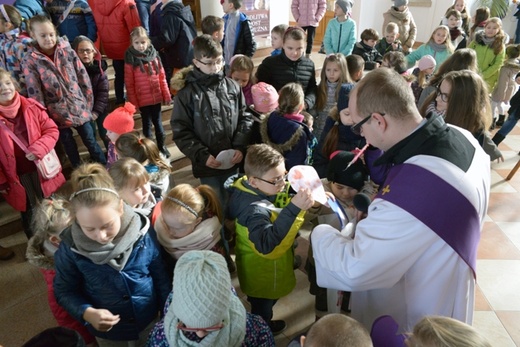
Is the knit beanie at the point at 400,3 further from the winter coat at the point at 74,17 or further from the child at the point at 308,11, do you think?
the winter coat at the point at 74,17

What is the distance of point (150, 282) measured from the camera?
1.95m

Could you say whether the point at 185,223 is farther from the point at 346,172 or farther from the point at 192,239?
the point at 346,172

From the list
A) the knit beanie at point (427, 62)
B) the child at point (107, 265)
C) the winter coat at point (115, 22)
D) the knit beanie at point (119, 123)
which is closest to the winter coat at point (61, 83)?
the knit beanie at point (119, 123)

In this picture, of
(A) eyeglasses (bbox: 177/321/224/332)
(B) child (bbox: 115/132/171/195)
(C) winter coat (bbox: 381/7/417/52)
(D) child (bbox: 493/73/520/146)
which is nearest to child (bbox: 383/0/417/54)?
(C) winter coat (bbox: 381/7/417/52)

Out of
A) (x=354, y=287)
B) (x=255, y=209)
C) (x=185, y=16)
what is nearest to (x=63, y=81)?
(x=185, y=16)

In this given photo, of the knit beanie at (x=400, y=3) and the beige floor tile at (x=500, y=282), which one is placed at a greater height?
the knit beanie at (x=400, y=3)

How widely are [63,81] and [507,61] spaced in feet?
20.1

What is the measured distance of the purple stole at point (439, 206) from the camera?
1.37m

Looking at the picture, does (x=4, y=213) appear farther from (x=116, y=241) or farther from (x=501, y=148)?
(x=501, y=148)

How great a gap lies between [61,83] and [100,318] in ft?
8.54

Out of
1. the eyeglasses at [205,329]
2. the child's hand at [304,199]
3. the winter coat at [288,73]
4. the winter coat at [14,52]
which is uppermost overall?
the winter coat at [14,52]

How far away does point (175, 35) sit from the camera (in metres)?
4.71

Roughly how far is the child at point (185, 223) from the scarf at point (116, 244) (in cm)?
20

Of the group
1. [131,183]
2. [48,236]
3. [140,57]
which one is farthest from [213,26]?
[48,236]
